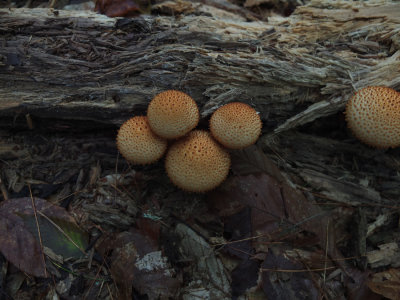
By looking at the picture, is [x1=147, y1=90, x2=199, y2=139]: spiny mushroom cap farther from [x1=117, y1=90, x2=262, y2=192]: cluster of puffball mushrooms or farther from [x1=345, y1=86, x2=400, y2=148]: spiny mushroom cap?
[x1=345, y1=86, x2=400, y2=148]: spiny mushroom cap

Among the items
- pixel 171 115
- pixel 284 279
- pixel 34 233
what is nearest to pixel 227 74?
pixel 171 115

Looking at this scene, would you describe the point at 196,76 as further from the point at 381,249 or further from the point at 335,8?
the point at 381,249

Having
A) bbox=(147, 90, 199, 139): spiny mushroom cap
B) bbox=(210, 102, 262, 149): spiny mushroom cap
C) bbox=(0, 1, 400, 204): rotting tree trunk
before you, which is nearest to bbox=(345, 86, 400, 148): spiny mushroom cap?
bbox=(0, 1, 400, 204): rotting tree trunk

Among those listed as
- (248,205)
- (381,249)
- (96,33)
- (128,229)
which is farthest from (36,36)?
(381,249)

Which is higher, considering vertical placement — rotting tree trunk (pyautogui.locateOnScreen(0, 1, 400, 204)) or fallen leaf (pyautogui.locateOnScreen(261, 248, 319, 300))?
rotting tree trunk (pyautogui.locateOnScreen(0, 1, 400, 204))

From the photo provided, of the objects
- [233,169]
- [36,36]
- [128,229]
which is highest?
[36,36]

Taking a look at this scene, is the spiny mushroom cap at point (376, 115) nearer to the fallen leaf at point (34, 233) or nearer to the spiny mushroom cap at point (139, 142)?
the spiny mushroom cap at point (139, 142)
